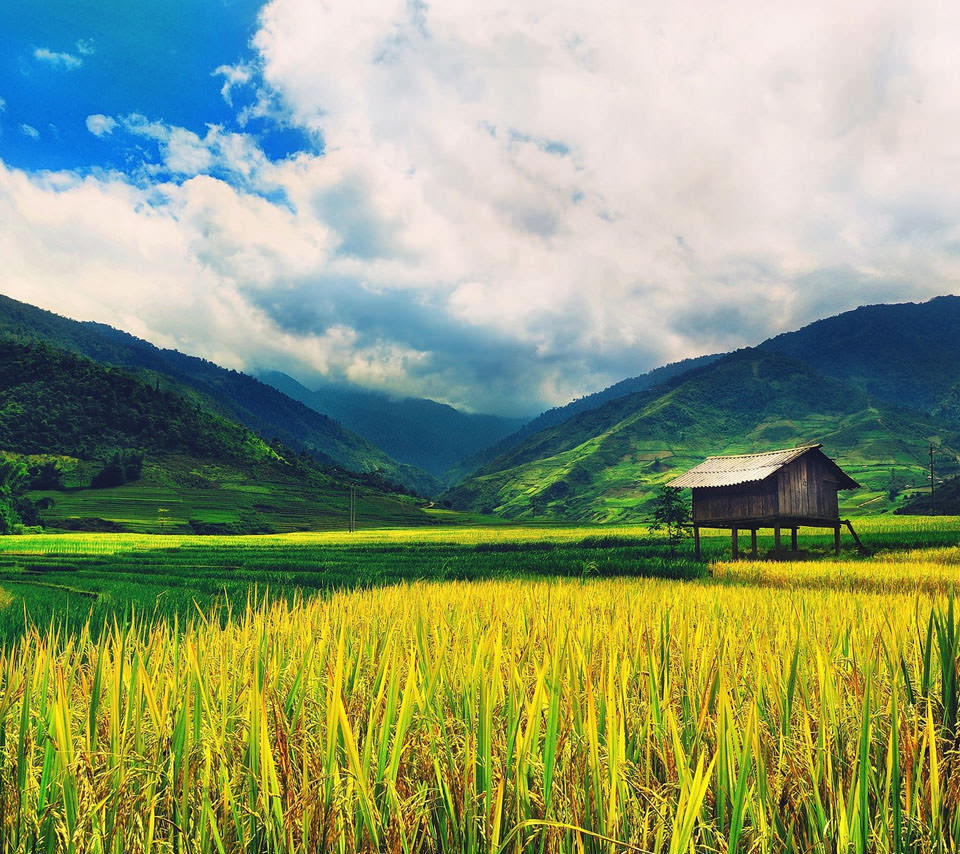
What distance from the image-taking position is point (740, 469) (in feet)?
108

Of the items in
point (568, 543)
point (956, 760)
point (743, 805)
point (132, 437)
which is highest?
point (132, 437)

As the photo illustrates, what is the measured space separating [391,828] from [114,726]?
4.44 feet

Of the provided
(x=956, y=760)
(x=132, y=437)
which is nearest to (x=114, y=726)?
(x=956, y=760)

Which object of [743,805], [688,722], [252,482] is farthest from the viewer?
[252,482]

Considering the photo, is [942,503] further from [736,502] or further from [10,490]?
[10,490]

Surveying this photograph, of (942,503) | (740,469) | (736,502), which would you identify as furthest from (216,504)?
(942,503)

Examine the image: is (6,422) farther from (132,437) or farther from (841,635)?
(841,635)

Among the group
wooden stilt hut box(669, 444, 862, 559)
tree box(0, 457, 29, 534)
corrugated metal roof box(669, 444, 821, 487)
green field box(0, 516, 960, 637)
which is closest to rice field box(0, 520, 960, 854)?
green field box(0, 516, 960, 637)

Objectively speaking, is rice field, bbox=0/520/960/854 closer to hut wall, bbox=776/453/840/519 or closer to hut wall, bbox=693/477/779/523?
hut wall, bbox=693/477/779/523

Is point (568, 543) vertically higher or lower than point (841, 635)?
lower

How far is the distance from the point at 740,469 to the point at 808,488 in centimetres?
348

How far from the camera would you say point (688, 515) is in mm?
38125

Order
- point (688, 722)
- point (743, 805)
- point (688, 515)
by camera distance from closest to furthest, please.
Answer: point (743, 805), point (688, 722), point (688, 515)

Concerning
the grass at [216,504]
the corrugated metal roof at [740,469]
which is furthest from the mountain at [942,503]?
the grass at [216,504]
